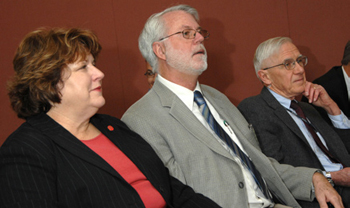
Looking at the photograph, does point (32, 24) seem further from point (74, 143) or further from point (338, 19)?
point (338, 19)

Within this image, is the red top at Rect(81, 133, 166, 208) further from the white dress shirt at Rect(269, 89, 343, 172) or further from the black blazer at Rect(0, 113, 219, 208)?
the white dress shirt at Rect(269, 89, 343, 172)

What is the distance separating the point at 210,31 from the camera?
11.1ft

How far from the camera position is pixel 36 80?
1.39 metres

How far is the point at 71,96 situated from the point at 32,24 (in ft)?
5.23

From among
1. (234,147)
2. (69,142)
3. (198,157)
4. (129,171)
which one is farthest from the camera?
(234,147)

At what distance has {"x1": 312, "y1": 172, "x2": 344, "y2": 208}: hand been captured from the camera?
176 centimetres

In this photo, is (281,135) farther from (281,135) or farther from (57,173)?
(57,173)

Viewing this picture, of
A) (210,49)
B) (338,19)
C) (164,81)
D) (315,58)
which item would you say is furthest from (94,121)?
(338,19)

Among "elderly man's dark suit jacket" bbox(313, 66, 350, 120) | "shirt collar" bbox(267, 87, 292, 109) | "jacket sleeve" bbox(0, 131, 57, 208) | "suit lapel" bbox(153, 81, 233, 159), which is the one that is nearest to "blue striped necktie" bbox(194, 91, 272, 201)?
"suit lapel" bbox(153, 81, 233, 159)

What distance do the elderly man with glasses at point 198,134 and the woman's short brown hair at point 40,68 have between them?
1.64 feet

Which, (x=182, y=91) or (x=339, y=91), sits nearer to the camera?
(x=182, y=91)

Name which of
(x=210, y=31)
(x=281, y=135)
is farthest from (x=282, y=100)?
(x=210, y=31)

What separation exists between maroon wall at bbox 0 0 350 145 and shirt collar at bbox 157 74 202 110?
40.7 inches

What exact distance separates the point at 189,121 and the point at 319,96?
1.25 meters
